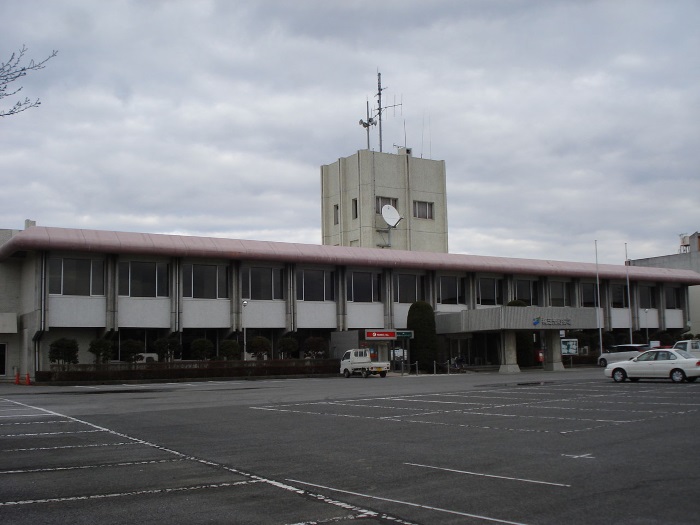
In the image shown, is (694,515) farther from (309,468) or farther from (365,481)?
(309,468)

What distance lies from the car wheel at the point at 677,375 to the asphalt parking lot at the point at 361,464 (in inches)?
313

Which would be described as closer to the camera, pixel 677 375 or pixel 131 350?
pixel 677 375

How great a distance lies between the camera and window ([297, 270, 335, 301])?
5544 cm

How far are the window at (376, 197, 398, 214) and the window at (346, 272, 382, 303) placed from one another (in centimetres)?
1548

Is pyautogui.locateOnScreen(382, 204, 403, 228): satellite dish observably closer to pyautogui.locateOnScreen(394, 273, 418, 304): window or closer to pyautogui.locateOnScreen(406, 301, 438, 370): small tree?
pyautogui.locateOnScreen(394, 273, 418, 304): window

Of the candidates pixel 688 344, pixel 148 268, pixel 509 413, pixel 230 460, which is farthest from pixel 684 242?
pixel 230 460

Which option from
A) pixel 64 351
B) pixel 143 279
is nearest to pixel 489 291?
pixel 143 279

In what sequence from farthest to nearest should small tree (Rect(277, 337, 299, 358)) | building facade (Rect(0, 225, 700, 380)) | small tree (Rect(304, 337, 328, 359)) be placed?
small tree (Rect(304, 337, 328, 359)) < small tree (Rect(277, 337, 299, 358)) < building facade (Rect(0, 225, 700, 380))

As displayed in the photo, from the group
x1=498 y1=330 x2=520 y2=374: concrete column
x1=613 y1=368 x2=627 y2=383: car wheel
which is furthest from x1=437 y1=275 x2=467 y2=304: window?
x1=613 y1=368 x2=627 y2=383: car wheel

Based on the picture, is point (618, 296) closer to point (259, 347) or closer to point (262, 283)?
point (262, 283)

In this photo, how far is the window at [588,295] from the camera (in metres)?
68.9

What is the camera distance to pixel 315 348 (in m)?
52.8

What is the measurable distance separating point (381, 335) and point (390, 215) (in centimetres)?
2102

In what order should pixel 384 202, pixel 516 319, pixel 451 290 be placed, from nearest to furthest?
1. pixel 516 319
2. pixel 451 290
3. pixel 384 202
